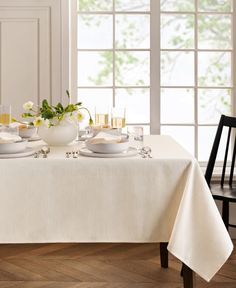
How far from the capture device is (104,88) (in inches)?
172

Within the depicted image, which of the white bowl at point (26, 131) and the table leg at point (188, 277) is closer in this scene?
the table leg at point (188, 277)

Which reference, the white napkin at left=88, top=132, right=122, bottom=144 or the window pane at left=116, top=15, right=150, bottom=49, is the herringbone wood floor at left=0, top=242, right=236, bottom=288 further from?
the window pane at left=116, top=15, right=150, bottom=49

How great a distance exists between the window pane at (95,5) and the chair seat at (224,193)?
66.8 inches

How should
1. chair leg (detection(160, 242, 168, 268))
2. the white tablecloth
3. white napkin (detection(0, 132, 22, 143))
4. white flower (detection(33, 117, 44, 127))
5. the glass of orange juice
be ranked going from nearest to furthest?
1. the white tablecloth
2. white napkin (detection(0, 132, 22, 143))
3. white flower (detection(33, 117, 44, 127))
4. the glass of orange juice
5. chair leg (detection(160, 242, 168, 268))

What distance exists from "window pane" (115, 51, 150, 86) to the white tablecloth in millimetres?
2037

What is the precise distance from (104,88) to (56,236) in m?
2.15

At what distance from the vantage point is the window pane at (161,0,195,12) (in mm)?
4340

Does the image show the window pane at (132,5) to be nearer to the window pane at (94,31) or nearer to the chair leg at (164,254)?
the window pane at (94,31)

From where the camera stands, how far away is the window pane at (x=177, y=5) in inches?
171

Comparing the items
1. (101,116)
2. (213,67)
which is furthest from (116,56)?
(101,116)

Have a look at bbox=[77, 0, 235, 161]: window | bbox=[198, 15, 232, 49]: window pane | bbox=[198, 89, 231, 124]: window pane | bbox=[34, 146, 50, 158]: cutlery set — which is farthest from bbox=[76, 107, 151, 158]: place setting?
bbox=[198, 15, 232, 49]: window pane

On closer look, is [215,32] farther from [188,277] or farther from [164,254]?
[188,277]

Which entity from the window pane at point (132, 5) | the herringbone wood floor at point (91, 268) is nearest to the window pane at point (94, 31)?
the window pane at point (132, 5)

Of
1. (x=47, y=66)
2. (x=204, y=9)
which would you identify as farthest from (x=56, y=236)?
(x=204, y=9)
